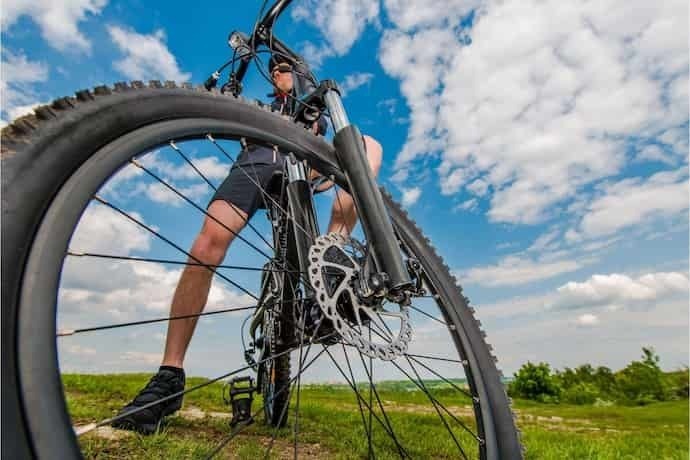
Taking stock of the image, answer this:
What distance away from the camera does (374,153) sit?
2021 mm

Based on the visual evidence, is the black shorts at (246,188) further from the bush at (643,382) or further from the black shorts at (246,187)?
the bush at (643,382)

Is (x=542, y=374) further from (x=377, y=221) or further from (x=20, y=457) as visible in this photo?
(x=20, y=457)

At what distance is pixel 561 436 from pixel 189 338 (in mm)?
2533

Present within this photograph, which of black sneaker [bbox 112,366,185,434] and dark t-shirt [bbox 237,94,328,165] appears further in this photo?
dark t-shirt [bbox 237,94,328,165]

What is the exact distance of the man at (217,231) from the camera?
1.54 metres

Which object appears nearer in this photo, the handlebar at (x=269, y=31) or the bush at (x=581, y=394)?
the handlebar at (x=269, y=31)

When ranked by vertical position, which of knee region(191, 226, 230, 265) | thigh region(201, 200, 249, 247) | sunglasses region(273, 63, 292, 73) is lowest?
knee region(191, 226, 230, 265)

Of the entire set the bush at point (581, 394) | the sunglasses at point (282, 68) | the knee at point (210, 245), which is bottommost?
the bush at point (581, 394)

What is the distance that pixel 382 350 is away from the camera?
1292 mm

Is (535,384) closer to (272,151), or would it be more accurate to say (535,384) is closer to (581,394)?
(581,394)

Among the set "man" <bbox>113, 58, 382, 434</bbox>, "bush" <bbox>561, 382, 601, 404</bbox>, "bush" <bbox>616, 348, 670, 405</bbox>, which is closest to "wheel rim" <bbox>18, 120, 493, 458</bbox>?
"man" <bbox>113, 58, 382, 434</bbox>

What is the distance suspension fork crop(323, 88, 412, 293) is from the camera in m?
1.30

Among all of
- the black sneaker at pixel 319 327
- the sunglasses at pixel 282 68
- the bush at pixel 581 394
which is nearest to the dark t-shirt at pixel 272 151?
the sunglasses at pixel 282 68

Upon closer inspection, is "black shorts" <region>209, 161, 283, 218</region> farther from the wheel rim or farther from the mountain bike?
the wheel rim
